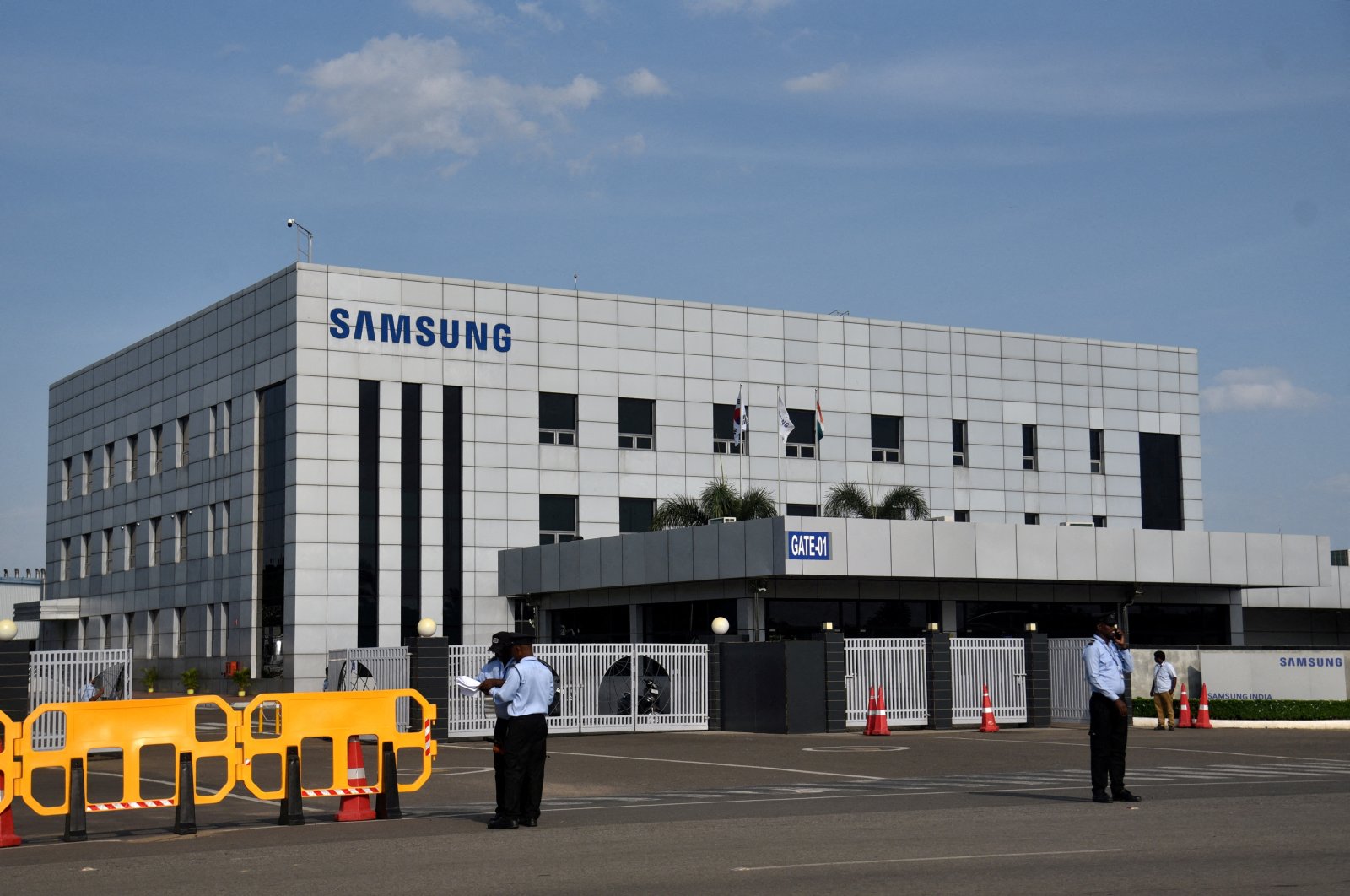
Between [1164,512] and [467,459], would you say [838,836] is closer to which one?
[467,459]

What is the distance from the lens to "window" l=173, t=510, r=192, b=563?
5803 centimetres

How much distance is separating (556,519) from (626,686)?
2031 centimetres

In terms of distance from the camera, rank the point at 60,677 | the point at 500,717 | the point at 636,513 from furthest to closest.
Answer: the point at 636,513 < the point at 60,677 < the point at 500,717

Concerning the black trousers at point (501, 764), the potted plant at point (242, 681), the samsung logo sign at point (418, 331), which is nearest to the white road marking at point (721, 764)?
the black trousers at point (501, 764)

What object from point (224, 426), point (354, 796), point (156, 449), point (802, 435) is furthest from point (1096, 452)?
point (354, 796)

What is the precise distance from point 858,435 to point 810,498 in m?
3.18

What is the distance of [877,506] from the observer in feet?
187

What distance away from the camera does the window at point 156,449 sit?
6003 centimetres

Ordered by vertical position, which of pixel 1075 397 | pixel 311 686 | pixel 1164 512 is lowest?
pixel 311 686

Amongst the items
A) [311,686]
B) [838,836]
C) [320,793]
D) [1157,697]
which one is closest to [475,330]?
[311,686]

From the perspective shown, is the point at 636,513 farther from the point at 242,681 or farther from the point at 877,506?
the point at 242,681

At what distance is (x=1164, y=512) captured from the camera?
64500 mm

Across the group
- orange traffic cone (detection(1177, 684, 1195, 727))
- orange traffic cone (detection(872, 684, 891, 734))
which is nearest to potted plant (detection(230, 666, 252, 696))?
orange traffic cone (detection(872, 684, 891, 734))

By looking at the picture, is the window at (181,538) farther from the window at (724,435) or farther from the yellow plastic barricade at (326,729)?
the yellow plastic barricade at (326,729)
